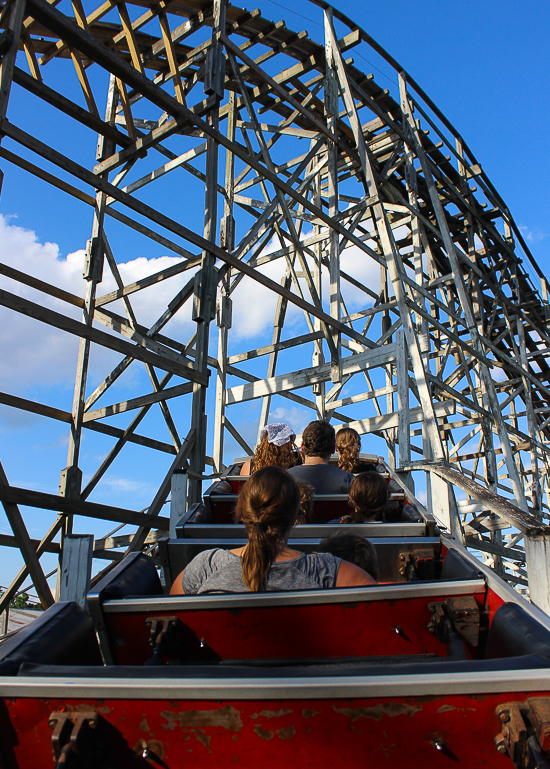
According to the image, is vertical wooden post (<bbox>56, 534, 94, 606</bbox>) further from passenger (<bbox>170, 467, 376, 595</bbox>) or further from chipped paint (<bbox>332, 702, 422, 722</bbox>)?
chipped paint (<bbox>332, 702, 422, 722</bbox>)

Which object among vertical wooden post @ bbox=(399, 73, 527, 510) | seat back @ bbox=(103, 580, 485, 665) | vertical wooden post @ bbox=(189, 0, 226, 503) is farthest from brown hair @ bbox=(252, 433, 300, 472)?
vertical wooden post @ bbox=(399, 73, 527, 510)

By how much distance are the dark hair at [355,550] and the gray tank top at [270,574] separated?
0.18m

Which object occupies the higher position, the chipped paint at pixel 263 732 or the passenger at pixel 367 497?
the passenger at pixel 367 497

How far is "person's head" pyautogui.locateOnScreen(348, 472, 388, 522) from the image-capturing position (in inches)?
111

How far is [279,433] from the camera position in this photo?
13.8 feet

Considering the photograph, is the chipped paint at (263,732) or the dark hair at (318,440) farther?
the dark hair at (318,440)

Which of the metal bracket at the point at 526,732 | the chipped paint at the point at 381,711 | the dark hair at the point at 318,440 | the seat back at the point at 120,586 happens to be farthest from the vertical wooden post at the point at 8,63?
the metal bracket at the point at 526,732

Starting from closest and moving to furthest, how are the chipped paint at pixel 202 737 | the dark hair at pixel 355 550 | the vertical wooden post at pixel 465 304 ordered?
the chipped paint at pixel 202 737
the dark hair at pixel 355 550
the vertical wooden post at pixel 465 304

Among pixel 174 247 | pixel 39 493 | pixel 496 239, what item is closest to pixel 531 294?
pixel 496 239

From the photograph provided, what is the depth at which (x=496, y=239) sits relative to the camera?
1273cm

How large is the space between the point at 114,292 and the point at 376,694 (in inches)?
254

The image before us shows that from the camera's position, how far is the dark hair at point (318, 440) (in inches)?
155

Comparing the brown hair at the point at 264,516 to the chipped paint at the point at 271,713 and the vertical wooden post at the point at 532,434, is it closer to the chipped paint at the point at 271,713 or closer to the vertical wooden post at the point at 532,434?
the chipped paint at the point at 271,713

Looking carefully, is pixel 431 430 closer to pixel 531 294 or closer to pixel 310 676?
pixel 310 676
